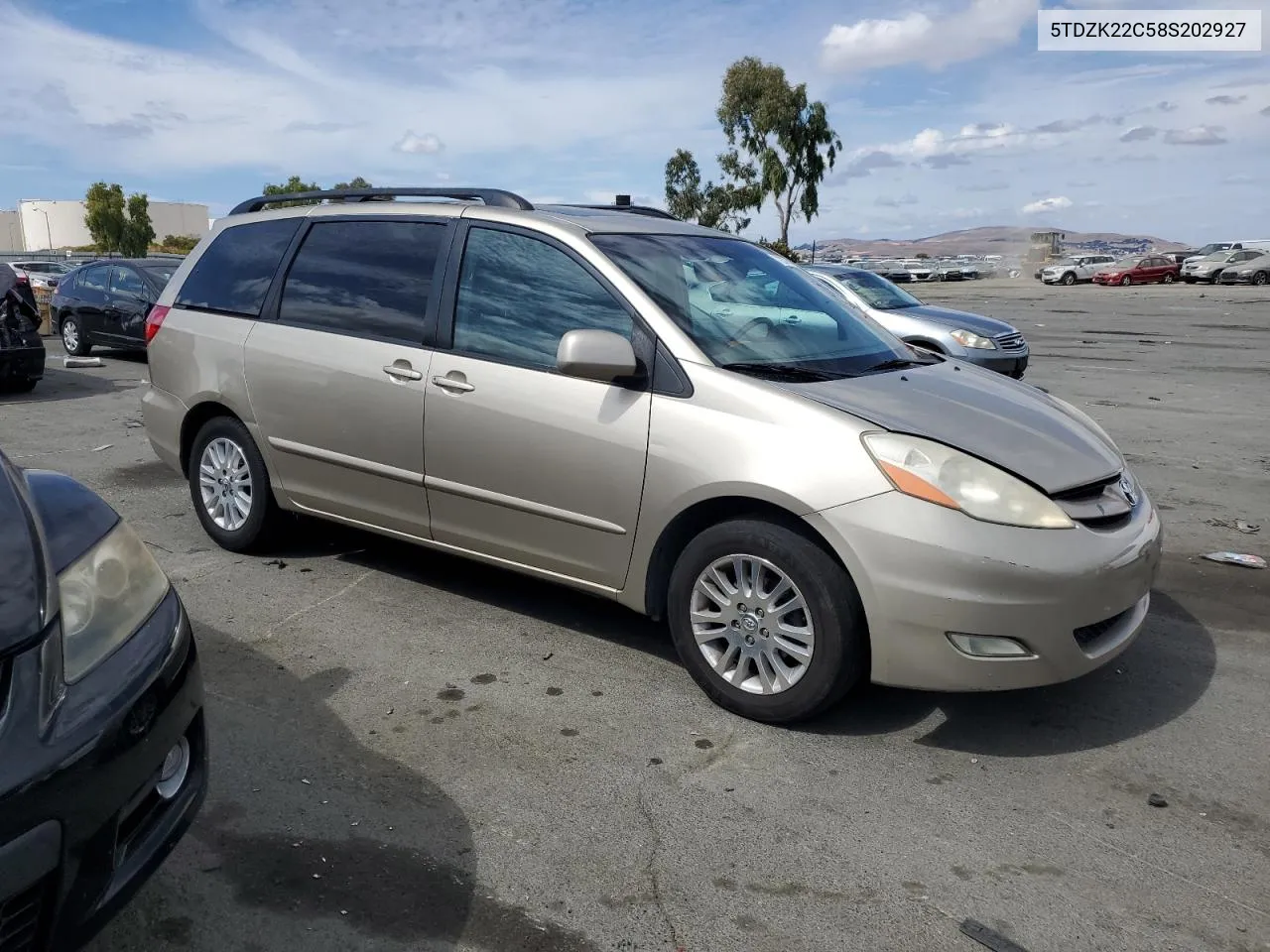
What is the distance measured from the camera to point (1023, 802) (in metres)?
3.27

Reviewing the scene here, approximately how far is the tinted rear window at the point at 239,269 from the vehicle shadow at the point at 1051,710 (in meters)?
3.51

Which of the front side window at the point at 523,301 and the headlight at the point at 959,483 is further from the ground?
the front side window at the point at 523,301

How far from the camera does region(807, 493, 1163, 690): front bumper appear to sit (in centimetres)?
333

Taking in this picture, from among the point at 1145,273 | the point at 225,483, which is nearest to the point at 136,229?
the point at 1145,273

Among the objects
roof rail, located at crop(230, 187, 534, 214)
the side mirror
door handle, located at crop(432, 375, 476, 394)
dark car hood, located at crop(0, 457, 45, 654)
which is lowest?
dark car hood, located at crop(0, 457, 45, 654)

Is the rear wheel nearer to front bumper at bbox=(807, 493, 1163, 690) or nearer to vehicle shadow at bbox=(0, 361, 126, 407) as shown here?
vehicle shadow at bbox=(0, 361, 126, 407)

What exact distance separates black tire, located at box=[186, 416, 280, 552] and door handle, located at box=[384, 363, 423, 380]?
1088 millimetres

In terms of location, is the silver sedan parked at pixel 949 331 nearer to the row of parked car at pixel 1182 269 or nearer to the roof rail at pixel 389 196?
the roof rail at pixel 389 196

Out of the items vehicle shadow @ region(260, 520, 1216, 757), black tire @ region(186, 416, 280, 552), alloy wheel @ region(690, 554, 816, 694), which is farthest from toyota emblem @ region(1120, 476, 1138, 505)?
black tire @ region(186, 416, 280, 552)

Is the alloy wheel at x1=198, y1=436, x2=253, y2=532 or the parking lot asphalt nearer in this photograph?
the parking lot asphalt

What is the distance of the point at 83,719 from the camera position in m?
2.06

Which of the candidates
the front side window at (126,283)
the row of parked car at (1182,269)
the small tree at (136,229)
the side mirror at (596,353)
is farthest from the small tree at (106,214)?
the side mirror at (596,353)

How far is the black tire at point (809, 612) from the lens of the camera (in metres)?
3.49

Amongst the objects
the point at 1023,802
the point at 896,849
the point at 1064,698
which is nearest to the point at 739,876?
the point at 896,849
